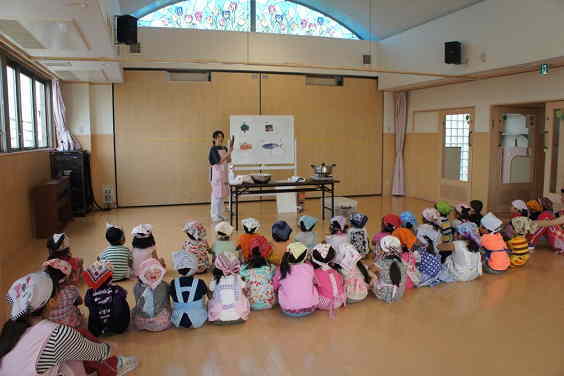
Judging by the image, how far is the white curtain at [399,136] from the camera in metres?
10.4

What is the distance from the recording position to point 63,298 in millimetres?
3072

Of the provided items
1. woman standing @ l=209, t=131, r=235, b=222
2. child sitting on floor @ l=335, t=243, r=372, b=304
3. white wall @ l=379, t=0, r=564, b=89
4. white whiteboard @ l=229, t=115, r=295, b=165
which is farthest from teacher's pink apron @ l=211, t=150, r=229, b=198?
white wall @ l=379, t=0, r=564, b=89

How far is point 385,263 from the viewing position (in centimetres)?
395

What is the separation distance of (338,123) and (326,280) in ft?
22.4

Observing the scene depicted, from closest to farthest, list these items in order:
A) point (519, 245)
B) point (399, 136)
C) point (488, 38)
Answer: point (519, 245)
point (488, 38)
point (399, 136)

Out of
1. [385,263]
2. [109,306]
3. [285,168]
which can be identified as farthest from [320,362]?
[285,168]

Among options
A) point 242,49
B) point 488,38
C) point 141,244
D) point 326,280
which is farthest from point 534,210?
point 242,49

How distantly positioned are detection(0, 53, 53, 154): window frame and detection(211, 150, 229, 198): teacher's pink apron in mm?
2778

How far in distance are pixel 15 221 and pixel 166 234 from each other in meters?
1.89

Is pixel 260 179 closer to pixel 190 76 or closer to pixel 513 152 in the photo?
pixel 190 76

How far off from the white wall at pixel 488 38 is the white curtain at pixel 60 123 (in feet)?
21.3

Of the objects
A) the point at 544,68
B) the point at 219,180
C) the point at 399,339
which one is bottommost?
the point at 399,339

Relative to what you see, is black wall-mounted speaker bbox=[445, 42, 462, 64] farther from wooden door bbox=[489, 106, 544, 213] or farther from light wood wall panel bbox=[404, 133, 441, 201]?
light wood wall panel bbox=[404, 133, 441, 201]

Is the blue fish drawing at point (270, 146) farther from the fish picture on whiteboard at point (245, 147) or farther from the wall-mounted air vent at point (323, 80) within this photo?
the wall-mounted air vent at point (323, 80)
